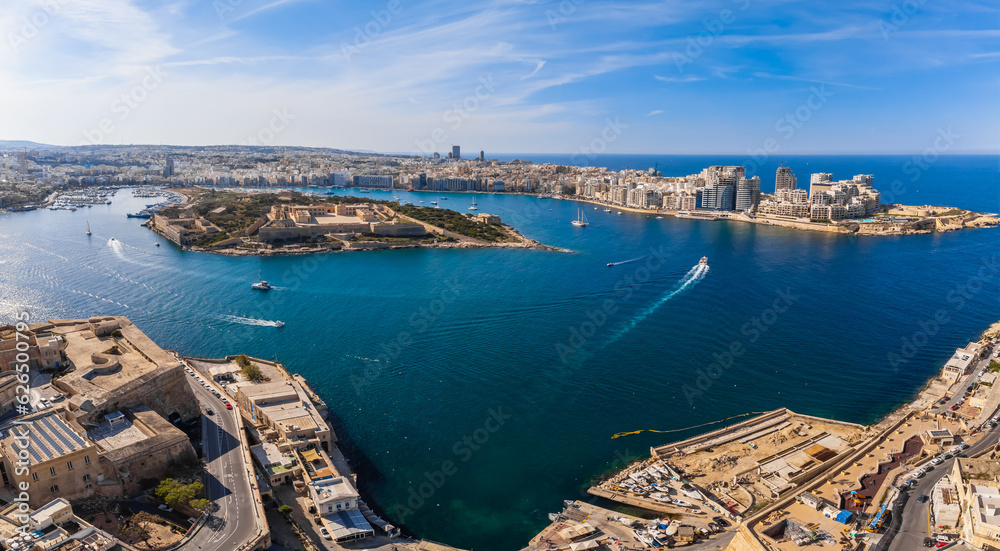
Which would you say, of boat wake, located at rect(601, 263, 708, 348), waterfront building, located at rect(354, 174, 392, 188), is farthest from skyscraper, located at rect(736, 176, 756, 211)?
waterfront building, located at rect(354, 174, 392, 188)

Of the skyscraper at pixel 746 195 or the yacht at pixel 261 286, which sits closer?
the yacht at pixel 261 286

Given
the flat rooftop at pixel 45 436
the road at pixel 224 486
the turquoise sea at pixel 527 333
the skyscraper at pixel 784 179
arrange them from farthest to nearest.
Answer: the skyscraper at pixel 784 179 < the turquoise sea at pixel 527 333 < the flat rooftop at pixel 45 436 < the road at pixel 224 486

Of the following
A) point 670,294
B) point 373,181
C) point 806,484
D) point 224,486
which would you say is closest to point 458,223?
point 670,294

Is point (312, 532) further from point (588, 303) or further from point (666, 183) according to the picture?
point (666, 183)

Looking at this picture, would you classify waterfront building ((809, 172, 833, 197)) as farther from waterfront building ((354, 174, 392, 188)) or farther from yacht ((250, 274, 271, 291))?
waterfront building ((354, 174, 392, 188))

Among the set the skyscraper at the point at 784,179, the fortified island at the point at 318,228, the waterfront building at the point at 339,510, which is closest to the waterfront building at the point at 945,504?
the waterfront building at the point at 339,510

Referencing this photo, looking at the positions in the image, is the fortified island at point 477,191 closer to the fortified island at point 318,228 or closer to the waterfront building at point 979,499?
→ the fortified island at point 318,228

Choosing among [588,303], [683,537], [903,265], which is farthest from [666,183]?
[683,537]
